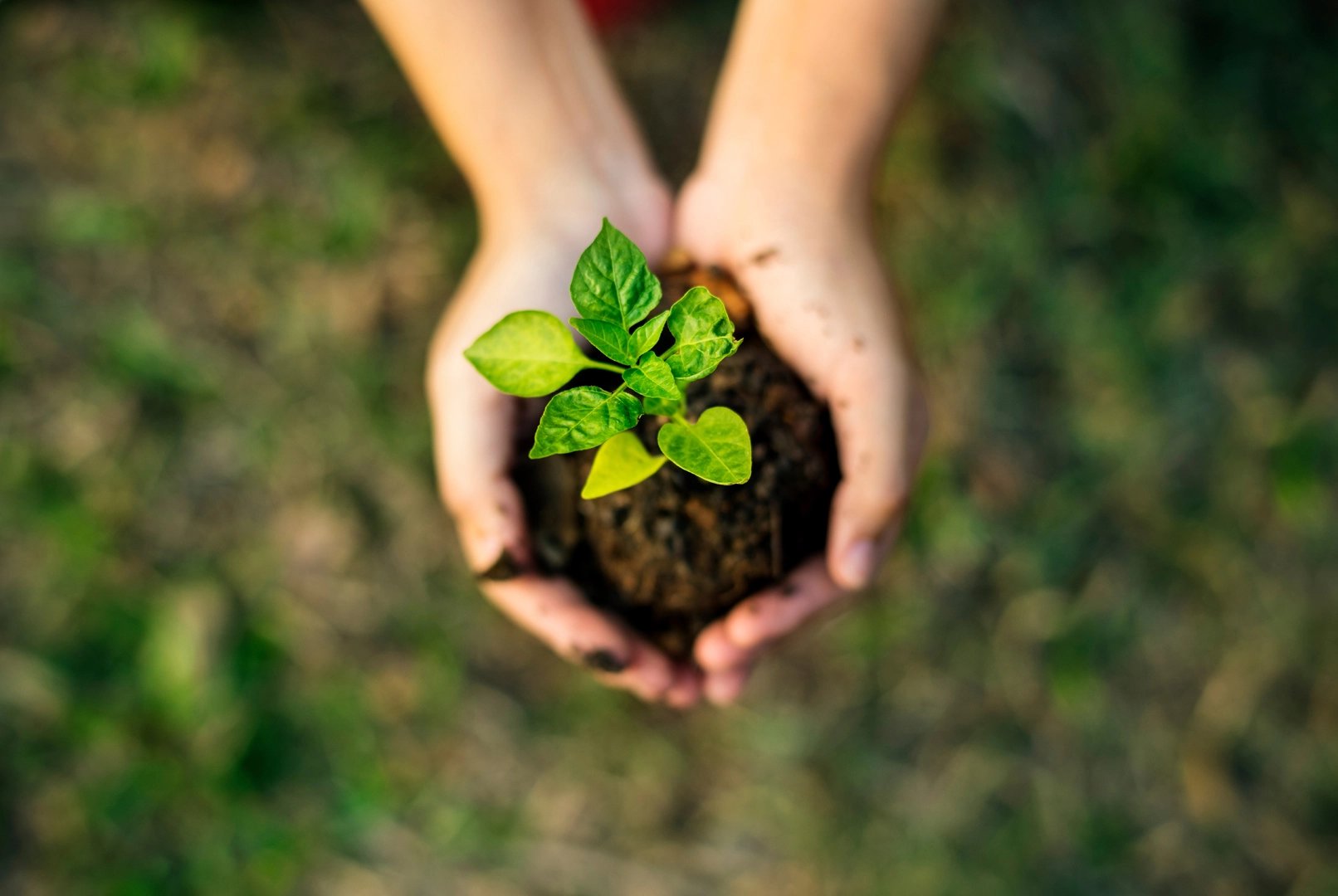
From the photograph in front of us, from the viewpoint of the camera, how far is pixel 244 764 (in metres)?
2.85

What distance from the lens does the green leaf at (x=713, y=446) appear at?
57.7 inches

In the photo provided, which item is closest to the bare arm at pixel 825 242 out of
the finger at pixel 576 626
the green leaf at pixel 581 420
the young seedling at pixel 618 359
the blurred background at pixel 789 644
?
the finger at pixel 576 626

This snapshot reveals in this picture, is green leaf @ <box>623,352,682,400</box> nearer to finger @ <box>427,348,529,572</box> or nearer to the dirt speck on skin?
finger @ <box>427,348,529,572</box>

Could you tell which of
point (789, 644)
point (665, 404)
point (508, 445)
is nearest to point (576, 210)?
point (508, 445)

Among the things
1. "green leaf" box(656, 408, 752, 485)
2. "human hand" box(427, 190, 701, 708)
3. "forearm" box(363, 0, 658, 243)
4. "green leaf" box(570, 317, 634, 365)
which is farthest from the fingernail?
"forearm" box(363, 0, 658, 243)

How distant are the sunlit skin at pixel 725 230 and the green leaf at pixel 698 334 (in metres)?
0.49

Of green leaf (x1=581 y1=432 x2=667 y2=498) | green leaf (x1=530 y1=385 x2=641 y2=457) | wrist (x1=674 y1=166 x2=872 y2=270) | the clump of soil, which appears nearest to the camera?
green leaf (x1=530 y1=385 x2=641 y2=457)

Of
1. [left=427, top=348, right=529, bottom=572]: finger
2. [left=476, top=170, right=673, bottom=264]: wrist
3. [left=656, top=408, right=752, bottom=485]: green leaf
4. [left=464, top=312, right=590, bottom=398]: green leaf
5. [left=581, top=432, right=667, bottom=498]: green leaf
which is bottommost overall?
[left=427, top=348, right=529, bottom=572]: finger

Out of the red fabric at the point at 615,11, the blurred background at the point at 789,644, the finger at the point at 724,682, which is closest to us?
the finger at the point at 724,682

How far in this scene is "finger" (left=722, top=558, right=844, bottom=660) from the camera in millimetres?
1978

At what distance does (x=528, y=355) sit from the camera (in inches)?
59.7

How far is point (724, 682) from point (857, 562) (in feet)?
1.38

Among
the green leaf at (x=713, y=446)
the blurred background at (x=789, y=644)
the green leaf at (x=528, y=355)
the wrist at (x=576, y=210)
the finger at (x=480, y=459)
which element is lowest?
the blurred background at (x=789, y=644)

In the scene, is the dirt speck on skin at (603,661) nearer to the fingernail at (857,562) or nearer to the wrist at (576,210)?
the fingernail at (857,562)
